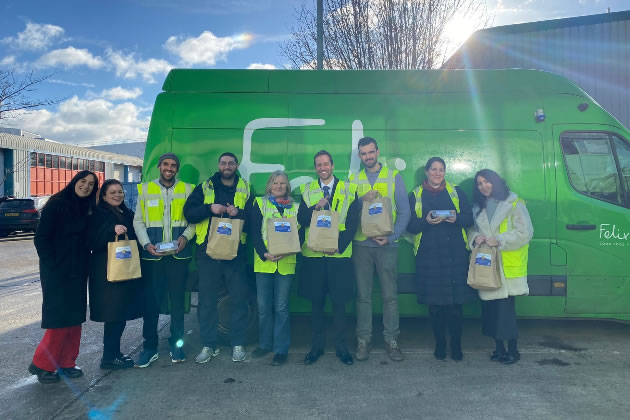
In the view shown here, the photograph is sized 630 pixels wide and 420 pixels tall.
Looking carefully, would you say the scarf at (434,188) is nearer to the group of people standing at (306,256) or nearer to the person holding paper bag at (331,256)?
the group of people standing at (306,256)

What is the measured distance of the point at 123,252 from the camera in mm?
3705

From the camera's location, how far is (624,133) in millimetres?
4434

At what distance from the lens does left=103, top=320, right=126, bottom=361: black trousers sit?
12.8 ft

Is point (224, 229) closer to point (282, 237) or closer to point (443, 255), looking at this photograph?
point (282, 237)

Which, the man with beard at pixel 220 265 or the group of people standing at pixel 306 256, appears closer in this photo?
the group of people standing at pixel 306 256

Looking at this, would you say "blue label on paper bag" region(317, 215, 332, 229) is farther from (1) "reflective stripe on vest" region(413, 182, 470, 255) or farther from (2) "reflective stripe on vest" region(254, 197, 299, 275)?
(1) "reflective stripe on vest" region(413, 182, 470, 255)

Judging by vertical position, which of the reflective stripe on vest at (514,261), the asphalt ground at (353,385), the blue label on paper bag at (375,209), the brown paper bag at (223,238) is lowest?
the asphalt ground at (353,385)

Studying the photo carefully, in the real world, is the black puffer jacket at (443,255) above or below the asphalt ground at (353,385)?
above

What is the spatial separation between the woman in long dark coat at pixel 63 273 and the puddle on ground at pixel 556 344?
4471mm

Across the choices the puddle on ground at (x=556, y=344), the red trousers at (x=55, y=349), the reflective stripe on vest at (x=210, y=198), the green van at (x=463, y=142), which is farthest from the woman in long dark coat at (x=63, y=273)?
the puddle on ground at (x=556, y=344)

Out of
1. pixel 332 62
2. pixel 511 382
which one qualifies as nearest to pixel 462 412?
pixel 511 382

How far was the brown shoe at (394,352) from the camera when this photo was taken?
4.08 meters

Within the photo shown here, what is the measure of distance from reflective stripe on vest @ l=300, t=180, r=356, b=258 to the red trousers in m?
2.15

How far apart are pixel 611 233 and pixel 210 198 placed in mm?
3884
